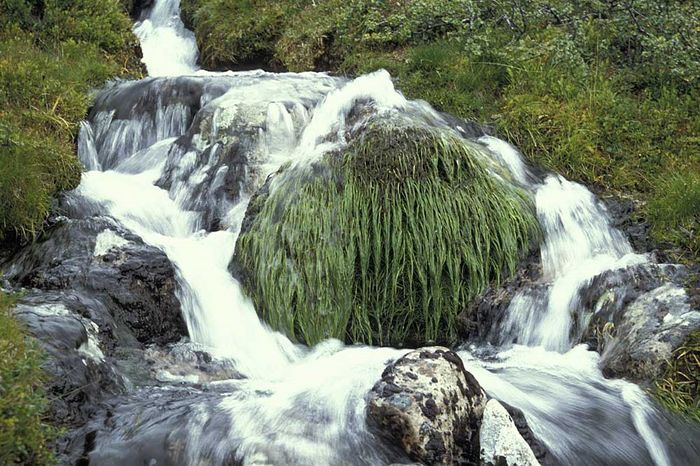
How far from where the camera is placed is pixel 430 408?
457 centimetres

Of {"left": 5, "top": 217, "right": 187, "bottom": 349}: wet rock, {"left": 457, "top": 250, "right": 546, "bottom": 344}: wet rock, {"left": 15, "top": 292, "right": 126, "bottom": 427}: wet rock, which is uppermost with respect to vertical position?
{"left": 15, "top": 292, "right": 126, "bottom": 427}: wet rock

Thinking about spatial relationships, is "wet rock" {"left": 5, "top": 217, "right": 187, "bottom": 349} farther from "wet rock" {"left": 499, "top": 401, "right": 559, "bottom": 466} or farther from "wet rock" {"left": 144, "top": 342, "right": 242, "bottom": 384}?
"wet rock" {"left": 499, "top": 401, "right": 559, "bottom": 466}

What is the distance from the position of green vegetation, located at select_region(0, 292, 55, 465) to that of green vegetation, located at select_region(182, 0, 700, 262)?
5374 millimetres

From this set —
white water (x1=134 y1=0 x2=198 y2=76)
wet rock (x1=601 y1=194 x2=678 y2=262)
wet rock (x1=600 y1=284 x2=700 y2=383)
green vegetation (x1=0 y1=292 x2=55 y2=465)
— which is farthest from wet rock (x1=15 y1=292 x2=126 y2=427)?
white water (x1=134 y1=0 x2=198 y2=76)

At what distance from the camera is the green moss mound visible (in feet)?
22.4

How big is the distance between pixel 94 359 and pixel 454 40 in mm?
7144

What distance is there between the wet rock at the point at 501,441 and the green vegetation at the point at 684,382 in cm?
131

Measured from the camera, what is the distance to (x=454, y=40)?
10617 mm

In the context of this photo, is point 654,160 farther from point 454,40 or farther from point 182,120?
point 182,120

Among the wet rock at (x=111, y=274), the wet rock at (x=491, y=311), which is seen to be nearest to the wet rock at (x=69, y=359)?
the wet rock at (x=111, y=274)

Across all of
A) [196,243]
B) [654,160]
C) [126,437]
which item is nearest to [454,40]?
[654,160]

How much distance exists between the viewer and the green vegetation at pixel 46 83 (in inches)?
279

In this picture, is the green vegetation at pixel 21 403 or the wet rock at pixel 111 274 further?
the wet rock at pixel 111 274

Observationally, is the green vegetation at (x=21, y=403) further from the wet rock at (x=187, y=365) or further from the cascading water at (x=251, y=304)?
the wet rock at (x=187, y=365)
